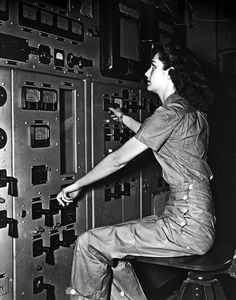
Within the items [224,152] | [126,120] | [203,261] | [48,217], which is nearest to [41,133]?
[48,217]

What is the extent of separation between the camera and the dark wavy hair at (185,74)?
2291mm

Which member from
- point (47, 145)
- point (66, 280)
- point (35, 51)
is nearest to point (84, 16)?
point (35, 51)

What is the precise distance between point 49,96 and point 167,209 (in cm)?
93

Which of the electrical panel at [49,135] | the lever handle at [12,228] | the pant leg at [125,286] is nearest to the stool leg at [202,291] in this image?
the pant leg at [125,286]

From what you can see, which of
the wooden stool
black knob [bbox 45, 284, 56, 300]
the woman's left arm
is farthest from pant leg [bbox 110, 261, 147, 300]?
the woman's left arm

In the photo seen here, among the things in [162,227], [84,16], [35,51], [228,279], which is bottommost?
[228,279]

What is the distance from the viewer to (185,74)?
2320mm

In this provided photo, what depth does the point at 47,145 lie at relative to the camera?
245 cm

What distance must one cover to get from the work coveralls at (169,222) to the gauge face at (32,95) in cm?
65

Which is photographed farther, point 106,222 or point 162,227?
point 106,222

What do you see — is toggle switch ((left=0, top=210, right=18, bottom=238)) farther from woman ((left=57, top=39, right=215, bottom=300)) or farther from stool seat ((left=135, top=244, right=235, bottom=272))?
stool seat ((left=135, top=244, right=235, bottom=272))

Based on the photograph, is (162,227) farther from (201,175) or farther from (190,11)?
(190,11)

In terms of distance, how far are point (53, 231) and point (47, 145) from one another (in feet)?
1.70

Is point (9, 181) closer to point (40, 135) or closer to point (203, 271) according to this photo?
point (40, 135)
